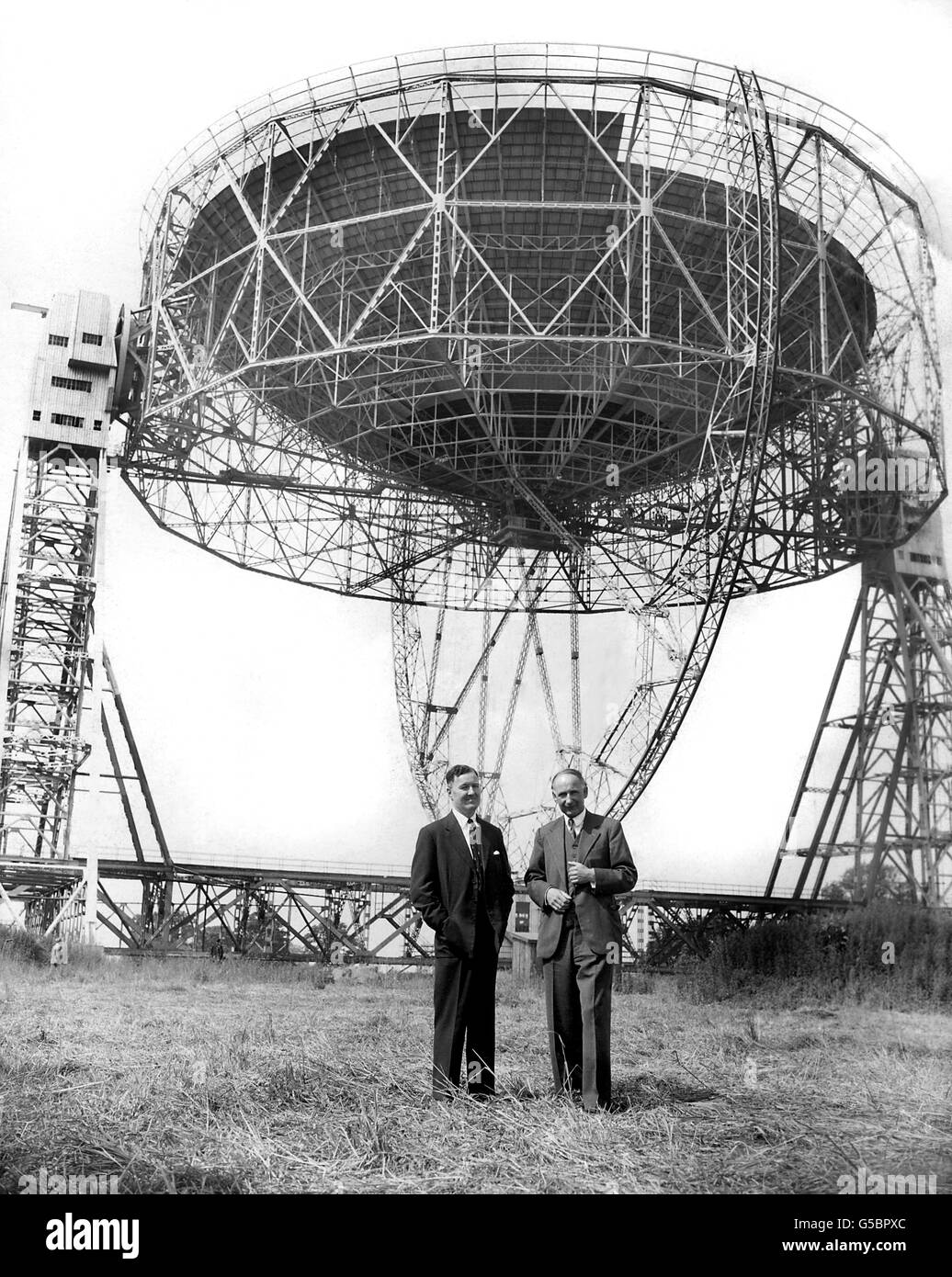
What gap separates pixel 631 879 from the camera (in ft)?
28.4

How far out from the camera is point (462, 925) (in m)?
8.95

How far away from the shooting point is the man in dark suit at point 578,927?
8422 millimetres

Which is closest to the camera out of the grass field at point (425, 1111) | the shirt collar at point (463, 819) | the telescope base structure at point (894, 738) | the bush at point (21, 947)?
the grass field at point (425, 1111)

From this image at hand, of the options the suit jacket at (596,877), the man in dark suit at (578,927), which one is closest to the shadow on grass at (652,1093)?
the man in dark suit at (578,927)

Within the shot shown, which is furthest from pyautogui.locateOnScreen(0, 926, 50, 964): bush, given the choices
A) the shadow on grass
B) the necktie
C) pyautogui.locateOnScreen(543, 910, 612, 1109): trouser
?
pyautogui.locateOnScreen(543, 910, 612, 1109): trouser

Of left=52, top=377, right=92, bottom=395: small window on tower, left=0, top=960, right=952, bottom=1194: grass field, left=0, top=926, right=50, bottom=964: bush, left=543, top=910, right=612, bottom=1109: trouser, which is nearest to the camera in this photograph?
left=0, top=960, right=952, bottom=1194: grass field

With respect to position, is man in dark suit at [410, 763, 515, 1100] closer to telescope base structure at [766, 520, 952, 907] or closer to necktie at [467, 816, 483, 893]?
necktie at [467, 816, 483, 893]

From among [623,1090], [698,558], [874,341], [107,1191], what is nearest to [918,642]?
[698,558]

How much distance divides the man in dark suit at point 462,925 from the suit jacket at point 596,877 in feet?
1.21

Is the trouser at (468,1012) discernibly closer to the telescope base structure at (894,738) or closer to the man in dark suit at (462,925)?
the man in dark suit at (462,925)

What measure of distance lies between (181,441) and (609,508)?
9.61m

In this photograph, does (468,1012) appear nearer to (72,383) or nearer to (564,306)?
(564,306)

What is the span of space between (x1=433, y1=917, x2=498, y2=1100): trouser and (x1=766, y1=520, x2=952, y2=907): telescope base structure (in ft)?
30.6

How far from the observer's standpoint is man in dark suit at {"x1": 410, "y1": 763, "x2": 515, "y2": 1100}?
8.90m
